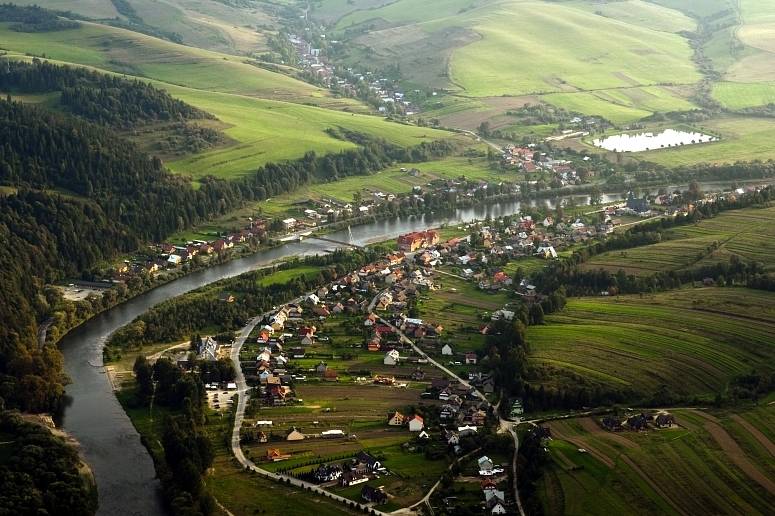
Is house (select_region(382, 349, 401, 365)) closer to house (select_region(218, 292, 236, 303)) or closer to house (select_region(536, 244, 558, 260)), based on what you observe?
house (select_region(218, 292, 236, 303))

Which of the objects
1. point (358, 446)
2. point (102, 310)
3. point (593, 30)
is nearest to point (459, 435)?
point (358, 446)

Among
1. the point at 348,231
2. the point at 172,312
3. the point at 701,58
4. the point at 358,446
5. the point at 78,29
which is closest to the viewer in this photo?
the point at 358,446

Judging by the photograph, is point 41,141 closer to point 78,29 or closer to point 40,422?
point 40,422

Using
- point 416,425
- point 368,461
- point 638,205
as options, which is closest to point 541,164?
point 638,205

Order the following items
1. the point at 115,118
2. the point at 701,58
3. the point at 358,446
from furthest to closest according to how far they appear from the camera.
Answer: the point at 701,58
the point at 115,118
the point at 358,446

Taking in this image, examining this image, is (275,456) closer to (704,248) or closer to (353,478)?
(353,478)

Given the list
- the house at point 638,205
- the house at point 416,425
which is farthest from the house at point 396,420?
the house at point 638,205

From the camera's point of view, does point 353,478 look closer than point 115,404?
Yes
